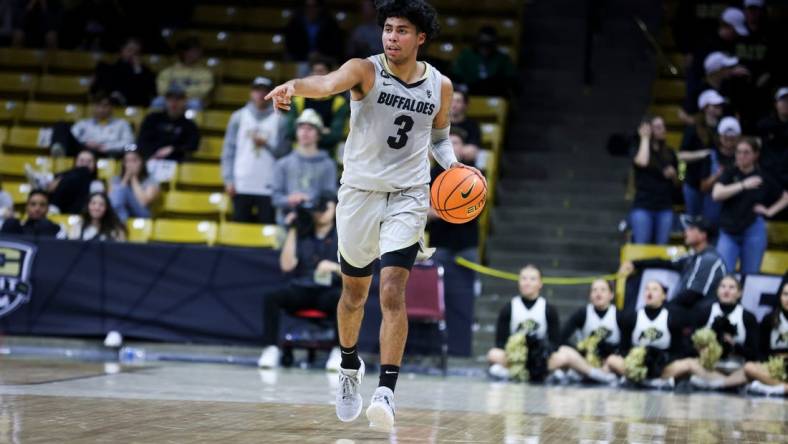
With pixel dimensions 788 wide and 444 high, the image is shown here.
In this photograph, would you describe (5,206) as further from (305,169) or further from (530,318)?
(530,318)

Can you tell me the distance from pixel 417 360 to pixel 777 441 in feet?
19.6

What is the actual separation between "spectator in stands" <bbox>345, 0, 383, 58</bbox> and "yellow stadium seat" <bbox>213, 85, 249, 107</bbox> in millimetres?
1442

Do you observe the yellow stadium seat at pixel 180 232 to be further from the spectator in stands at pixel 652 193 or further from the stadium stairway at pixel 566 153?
the spectator in stands at pixel 652 193

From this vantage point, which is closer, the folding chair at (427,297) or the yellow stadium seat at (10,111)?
the folding chair at (427,297)

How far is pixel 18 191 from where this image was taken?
15.5m

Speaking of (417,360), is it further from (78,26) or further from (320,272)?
(78,26)

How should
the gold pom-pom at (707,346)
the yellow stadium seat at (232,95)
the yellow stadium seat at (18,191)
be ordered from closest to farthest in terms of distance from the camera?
the gold pom-pom at (707,346) < the yellow stadium seat at (18,191) < the yellow stadium seat at (232,95)

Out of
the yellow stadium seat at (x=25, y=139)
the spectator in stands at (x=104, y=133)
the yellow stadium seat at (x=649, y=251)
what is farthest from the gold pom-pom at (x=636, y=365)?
the yellow stadium seat at (x=25, y=139)

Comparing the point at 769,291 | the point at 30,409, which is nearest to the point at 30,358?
the point at 30,409

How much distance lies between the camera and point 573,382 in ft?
40.7

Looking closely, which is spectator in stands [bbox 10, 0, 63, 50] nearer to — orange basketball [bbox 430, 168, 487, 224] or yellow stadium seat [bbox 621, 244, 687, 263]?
yellow stadium seat [bbox 621, 244, 687, 263]

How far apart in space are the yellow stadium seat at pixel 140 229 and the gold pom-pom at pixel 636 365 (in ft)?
17.7

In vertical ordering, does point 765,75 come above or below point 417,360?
above

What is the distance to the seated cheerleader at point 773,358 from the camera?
11.7 m
